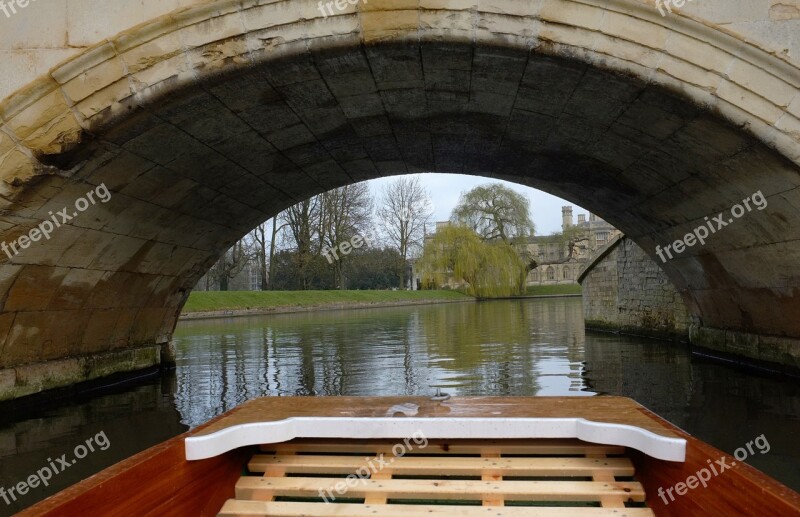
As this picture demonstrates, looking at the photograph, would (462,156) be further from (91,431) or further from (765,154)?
(91,431)

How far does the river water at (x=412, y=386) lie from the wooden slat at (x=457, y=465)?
6.02 feet

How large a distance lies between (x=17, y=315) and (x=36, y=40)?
10.1 ft

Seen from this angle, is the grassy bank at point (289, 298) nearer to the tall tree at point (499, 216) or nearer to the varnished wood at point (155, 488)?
the tall tree at point (499, 216)

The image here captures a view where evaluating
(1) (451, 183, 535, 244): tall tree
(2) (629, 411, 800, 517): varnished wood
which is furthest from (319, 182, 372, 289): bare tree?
(2) (629, 411, 800, 517): varnished wood

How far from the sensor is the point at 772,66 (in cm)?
441

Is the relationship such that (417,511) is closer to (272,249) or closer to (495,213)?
(272,249)

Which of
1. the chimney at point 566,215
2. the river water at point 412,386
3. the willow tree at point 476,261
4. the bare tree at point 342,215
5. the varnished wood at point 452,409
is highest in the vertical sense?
the chimney at point 566,215

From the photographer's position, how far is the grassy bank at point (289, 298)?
26.9 meters

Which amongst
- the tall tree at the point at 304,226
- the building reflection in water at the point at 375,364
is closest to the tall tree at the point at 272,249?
the tall tree at the point at 304,226

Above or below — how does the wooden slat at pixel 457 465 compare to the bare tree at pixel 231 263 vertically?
below

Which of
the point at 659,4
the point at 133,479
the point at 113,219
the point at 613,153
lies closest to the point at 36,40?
the point at 113,219

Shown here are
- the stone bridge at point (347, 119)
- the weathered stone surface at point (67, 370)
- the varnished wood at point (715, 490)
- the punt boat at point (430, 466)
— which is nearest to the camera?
the varnished wood at point (715, 490)

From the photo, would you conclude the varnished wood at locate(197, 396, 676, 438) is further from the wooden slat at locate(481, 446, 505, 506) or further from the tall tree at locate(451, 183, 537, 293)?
the tall tree at locate(451, 183, 537, 293)

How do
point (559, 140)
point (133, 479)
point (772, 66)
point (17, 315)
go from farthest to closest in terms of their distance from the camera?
point (559, 140), point (17, 315), point (772, 66), point (133, 479)
